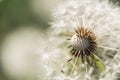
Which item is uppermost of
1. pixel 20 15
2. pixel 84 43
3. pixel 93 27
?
pixel 20 15

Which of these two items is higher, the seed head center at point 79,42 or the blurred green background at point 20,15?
the blurred green background at point 20,15

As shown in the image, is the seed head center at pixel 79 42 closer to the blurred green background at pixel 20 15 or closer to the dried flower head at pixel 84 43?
the dried flower head at pixel 84 43

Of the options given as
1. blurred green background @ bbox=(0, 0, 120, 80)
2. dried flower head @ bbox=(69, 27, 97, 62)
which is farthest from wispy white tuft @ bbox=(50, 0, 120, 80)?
blurred green background @ bbox=(0, 0, 120, 80)

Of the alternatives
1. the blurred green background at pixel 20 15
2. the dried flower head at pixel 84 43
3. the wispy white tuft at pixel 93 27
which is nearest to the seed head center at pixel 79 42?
the dried flower head at pixel 84 43

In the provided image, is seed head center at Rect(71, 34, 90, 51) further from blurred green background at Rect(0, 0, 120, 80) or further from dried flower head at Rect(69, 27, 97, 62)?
blurred green background at Rect(0, 0, 120, 80)

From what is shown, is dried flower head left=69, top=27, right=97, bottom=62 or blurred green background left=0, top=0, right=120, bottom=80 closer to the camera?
dried flower head left=69, top=27, right=97, bottom=62

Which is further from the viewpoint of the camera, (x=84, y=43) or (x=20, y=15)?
(x=20, y=15)

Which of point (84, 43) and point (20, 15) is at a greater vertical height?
point (20, 15)

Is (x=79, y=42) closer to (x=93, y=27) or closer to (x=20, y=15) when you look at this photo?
(x=93, y=27)

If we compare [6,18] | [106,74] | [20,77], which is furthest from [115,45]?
[6,18]

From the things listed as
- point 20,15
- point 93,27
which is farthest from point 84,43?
point 20,15
